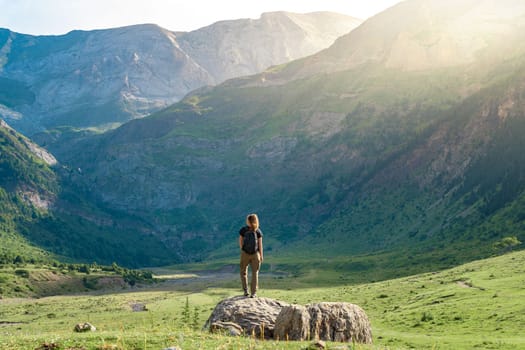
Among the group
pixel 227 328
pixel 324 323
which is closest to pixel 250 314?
pixel 227 328

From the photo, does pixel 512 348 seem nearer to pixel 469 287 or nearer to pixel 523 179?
pixel 469 287

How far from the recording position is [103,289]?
187 metres

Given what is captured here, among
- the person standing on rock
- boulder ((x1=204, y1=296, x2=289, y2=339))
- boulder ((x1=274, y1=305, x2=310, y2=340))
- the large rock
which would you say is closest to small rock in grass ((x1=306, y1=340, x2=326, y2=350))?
boulder ((x1=274, y1=305, x2=310, y2=340))

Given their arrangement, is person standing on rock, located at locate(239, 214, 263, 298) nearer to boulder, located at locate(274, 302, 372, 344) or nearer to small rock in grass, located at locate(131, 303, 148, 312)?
boulder, located at locate(274, 302, 372, 344)

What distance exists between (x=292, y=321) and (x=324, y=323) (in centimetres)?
237

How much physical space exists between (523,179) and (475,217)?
20.7 metres

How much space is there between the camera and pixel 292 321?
3456 centimetres

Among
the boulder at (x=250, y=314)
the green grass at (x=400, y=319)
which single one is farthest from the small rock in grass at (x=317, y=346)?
the boulder at (x=250, y=314)

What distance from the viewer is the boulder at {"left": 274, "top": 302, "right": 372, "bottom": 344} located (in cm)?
3445

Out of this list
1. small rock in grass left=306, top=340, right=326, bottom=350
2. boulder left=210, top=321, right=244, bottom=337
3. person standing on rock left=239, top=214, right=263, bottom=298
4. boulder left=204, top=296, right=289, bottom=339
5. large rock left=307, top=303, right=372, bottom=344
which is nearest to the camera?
small rock in grass left=306, top=340, right=326, bottom=350

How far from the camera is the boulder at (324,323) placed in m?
34.5

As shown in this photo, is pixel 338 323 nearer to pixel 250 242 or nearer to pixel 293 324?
pixel 293 324

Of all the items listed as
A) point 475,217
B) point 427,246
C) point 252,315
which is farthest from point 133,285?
point 252,315

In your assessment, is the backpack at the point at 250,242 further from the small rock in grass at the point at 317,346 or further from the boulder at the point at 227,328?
the small rock in grass at the point at 317,346
